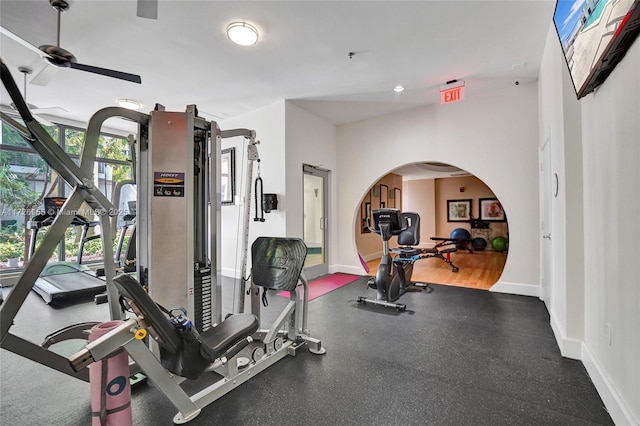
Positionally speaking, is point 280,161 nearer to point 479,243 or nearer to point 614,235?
point 614,235

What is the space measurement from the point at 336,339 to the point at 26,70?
483 cm

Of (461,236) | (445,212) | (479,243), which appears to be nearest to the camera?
(479,243)

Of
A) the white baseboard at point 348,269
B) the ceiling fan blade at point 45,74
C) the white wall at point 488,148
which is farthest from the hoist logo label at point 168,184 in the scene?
the white baseboard at point 348,269

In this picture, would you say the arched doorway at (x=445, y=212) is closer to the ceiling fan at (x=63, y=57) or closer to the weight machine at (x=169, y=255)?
the weight machine at (x=169, y=255)

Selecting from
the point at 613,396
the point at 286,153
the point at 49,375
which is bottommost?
the point at 49,375

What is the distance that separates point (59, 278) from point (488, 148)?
6.99 metres

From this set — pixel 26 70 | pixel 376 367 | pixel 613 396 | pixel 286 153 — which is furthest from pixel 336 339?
pixel 26 70

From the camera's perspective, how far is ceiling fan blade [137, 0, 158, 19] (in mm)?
2062

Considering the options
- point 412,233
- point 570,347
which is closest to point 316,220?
point 412,233

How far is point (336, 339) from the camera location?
276cm

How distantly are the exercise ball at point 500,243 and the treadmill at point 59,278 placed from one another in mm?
9384

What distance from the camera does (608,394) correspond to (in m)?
1.73

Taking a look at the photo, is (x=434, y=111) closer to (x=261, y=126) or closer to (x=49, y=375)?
(x=261, y=126)

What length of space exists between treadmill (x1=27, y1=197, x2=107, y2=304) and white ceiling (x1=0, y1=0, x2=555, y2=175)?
1.83 m
